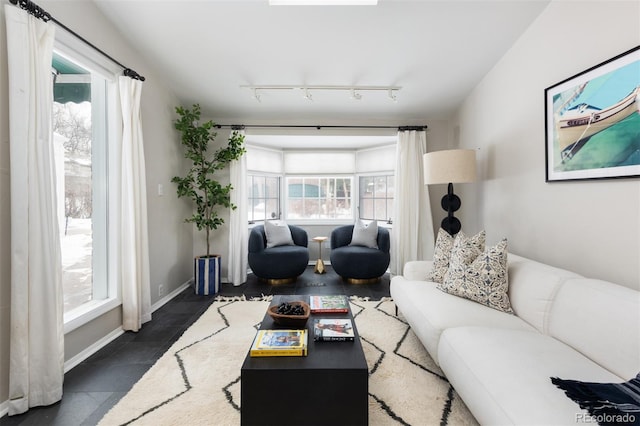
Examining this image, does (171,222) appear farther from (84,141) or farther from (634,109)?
(634,109)

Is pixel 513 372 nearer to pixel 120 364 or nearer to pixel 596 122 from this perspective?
pixel 596 122

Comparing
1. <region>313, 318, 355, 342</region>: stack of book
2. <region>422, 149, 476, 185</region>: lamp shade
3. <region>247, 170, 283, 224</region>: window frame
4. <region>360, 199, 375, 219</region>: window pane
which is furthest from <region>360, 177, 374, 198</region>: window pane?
<region>313, 318, 355, 342</region>: stack of book

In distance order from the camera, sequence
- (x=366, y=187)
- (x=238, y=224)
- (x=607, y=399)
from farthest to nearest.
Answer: (x=366, y=187), (x=238, y=224), (x=607, y=399)

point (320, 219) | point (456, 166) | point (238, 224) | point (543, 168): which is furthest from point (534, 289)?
point (320, 219)

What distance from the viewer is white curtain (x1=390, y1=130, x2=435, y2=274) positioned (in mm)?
3975

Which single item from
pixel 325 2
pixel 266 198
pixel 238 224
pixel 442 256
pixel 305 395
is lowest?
pixel 305 395

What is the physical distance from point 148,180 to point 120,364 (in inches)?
68.0

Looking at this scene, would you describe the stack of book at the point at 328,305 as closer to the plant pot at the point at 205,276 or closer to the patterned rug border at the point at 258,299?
the patterned rug border at the point at 258,299

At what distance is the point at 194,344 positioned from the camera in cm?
214

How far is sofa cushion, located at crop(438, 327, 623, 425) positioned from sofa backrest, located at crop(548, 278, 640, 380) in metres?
0.05

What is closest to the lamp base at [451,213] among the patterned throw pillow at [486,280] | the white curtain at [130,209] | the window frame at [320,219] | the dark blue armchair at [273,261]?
the patterned throw pillow at [486,280]

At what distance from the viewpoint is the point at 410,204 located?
13.1 ft

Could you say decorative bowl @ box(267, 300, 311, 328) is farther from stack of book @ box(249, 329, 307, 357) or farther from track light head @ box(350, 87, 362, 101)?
track light head @ box(350, 87, 362, 101)

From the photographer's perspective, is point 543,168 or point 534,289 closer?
point 534,289
